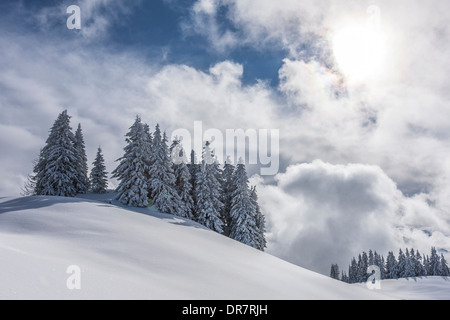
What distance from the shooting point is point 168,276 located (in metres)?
10.3

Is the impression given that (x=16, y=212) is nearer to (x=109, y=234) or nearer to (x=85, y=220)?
(x=85, y=220)

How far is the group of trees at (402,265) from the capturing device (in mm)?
79812

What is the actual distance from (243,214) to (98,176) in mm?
26267

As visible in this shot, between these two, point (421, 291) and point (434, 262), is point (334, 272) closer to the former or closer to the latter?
point (434, 262)

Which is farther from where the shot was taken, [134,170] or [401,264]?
[401,264]

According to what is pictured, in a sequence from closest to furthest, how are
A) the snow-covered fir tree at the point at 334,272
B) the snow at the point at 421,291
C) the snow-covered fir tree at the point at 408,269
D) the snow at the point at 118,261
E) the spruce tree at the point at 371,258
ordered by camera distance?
the snow at the point at 118,261 < the snow at the point at 421,291 < the snow-covered fir tree at the point at 408,269 < the spruce tree at the point at 371,258 < the snow-covered fir tree at the point at 334,272

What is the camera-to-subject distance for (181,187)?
3625 centimetres

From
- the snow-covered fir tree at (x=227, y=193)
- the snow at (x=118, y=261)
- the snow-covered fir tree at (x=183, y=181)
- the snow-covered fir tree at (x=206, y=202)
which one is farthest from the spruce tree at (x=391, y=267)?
the snow at (x=118, y=261)

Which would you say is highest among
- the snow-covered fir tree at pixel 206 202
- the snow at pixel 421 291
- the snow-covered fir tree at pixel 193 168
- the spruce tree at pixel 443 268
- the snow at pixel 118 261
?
the snow-covered fir tree at pixel 193 168

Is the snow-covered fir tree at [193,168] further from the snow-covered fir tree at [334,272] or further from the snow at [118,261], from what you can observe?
the snow-covered fir tree at [334,272]

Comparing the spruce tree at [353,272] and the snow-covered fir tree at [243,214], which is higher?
the snow-covered fir tree at [243,214]

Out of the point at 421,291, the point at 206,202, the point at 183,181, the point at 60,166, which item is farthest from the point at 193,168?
the point at 421,291

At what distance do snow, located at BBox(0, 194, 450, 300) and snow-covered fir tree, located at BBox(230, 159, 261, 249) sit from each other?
1367cm
